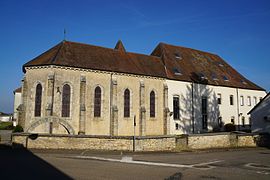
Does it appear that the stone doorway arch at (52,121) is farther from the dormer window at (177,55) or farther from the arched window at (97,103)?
the dormer window at (177,55)

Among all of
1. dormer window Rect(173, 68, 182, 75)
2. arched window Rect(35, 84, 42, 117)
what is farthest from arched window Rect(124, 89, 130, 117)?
arched window Rect(35, 84, 42, 117)

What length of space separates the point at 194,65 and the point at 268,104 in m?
12.2

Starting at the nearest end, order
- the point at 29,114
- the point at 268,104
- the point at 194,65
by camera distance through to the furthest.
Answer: the point at 29,114 < the point at 268,104 < the point at 194,65

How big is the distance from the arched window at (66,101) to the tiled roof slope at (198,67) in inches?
491

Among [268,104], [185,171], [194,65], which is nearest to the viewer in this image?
[185,171]

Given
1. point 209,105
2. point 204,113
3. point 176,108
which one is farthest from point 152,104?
point 209,105

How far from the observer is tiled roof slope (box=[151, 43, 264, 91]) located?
32.3 metres

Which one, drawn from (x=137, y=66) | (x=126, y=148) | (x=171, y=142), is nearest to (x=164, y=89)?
(x=137, y=66)

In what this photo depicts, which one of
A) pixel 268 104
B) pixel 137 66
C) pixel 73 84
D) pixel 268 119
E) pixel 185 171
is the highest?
pixel 137 66

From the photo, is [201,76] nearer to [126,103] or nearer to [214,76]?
[214,76]

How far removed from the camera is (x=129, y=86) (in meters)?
27.4

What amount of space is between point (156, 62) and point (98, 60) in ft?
27.6

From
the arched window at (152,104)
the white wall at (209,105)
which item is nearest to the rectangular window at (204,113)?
the white wall at (209,105)

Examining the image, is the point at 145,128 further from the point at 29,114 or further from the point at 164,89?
the point at 29,114
